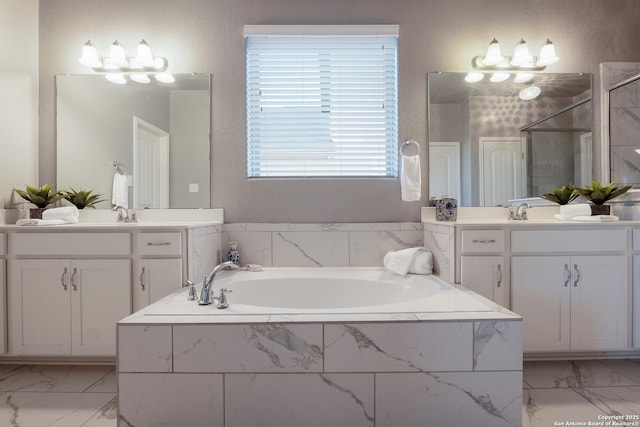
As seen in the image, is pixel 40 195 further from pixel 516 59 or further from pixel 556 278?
pixel 516 59

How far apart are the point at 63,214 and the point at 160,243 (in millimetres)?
783

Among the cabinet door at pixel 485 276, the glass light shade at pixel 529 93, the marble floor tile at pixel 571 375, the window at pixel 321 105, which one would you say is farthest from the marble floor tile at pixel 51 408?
the glass light shade at pixel 529 93

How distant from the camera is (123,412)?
127 centimetres

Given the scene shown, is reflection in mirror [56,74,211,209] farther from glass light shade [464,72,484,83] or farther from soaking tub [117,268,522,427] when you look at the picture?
glass light shade [464,72,484,83]

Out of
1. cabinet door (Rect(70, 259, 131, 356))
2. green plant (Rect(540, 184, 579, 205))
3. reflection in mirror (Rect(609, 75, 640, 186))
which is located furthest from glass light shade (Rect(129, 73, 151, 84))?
reflection in mirror (Rect(609, 75, 640, 186))

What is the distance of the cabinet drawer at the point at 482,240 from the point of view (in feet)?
6.39

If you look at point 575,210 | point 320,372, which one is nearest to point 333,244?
point 320,372

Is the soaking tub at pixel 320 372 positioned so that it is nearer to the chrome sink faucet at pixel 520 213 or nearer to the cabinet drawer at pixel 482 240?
the cabinet drawer at pixel 482 240

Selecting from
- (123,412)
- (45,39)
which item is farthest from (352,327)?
(45,39)

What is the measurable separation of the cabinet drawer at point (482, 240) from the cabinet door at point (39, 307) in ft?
7.40

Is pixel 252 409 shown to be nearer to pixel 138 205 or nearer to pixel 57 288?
pixel 57 288

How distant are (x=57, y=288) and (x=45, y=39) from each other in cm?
183

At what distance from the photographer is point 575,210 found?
7.27 ft

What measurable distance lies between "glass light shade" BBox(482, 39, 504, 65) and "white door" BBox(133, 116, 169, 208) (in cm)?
230
